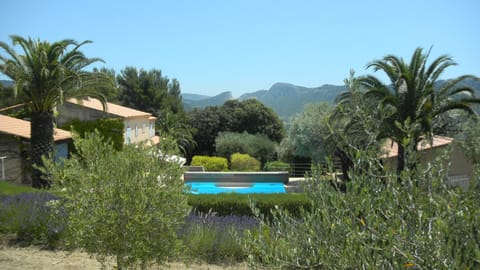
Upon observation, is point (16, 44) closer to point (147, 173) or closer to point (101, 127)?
point (101, 127)

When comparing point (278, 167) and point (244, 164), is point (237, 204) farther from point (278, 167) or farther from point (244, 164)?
point (244, 164)

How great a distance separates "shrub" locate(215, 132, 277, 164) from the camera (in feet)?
117

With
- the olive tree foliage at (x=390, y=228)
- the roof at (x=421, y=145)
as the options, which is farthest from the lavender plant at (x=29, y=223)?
the roof at (x=421, y=145)

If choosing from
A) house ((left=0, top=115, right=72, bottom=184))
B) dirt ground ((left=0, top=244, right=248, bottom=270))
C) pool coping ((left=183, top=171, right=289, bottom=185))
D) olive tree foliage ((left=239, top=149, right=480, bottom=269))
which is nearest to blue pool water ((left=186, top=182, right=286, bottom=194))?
pool coping ((left=183, top=171, right=289, bottom=185))

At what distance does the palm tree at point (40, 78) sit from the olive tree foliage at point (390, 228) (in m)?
14.9

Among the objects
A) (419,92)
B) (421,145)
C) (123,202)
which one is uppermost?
(419,92)

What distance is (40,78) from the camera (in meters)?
16.4

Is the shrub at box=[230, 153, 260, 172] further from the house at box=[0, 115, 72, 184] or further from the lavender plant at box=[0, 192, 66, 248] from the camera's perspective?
the lavender plant at box=[0, 192, 66, 248]

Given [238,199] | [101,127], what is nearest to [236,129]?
Answer: [101,127]

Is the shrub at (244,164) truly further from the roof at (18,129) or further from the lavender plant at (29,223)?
the lavender plant at (29,223)

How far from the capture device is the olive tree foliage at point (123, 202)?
15.5ft

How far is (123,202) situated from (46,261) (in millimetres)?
3399

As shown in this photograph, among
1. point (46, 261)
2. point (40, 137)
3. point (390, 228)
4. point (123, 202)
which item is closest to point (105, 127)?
point (40, 137)

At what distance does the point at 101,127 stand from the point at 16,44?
11.0 meters
